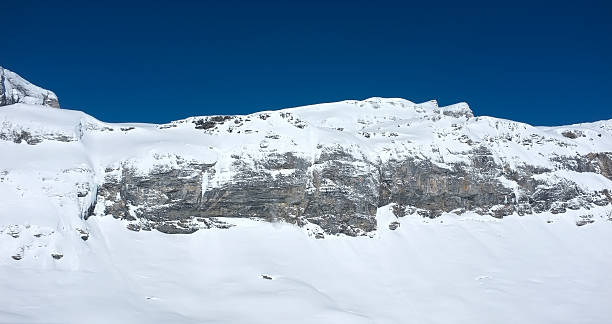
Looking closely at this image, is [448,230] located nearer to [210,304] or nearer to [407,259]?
[407,259]

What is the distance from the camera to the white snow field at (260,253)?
3934 cm

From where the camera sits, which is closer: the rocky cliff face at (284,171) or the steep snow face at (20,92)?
the rocky cliff face at (284,171)

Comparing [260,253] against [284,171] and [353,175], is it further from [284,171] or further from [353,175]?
[353,175]

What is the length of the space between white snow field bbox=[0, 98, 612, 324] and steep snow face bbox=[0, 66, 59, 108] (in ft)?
89.0

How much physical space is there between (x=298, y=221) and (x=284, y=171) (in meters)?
6.01

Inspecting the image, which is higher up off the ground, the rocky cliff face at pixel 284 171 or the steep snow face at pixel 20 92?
the steep snow face at pixel 20 92

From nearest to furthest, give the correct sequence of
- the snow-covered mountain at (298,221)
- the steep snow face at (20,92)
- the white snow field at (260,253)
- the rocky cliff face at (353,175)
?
the white snow field at (260,253), the snow-covered mountain at (298,221), the rocky cliff face at (353,175), the steep snow face at (20,92)

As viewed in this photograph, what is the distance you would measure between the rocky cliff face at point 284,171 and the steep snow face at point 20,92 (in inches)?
1039

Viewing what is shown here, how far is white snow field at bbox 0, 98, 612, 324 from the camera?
39.3m

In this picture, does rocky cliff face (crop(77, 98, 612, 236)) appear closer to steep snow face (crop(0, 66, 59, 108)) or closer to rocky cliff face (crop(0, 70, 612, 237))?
rocky cliff face (crop(0, 70, 612, 237))

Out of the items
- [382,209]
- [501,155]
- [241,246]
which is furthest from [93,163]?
[501,155]

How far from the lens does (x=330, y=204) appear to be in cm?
5528

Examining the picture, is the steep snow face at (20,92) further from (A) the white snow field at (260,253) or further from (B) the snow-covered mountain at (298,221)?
(A) the white snow field at (260,253)

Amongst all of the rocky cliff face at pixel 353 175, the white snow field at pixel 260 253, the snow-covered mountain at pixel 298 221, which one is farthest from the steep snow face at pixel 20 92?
the rocky cliff face at pixel 353 175
